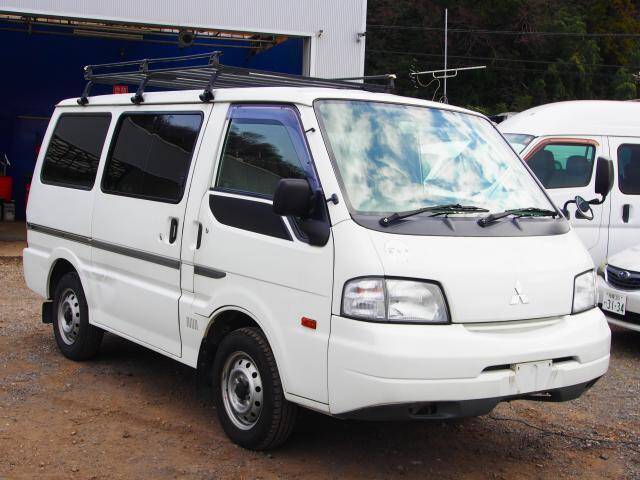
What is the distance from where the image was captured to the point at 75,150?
6.71 metres

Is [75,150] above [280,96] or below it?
below

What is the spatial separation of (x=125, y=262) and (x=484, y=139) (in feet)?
8.57

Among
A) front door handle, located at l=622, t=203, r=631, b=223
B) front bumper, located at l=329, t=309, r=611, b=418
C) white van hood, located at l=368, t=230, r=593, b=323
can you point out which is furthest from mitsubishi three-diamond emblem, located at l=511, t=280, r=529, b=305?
front door handle, located at l=622, t=203, r=631, b=223

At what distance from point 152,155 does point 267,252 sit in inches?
63.6

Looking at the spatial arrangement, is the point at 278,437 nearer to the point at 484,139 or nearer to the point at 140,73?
the point at 484,139

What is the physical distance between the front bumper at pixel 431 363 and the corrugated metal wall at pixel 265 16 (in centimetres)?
1181

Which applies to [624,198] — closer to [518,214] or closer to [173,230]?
[518,214]

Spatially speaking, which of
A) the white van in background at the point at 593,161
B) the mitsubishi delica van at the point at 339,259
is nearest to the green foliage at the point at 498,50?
the white van in background at the point at 593,161

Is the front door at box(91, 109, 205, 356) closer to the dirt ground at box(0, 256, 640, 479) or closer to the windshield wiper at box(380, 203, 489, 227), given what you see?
the dirt ground at box(0, 256, 640, 479)

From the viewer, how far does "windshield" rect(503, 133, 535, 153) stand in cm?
908

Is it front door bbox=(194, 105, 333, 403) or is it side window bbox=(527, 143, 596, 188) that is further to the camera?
side window bbox=(527, 143, 596, 188)

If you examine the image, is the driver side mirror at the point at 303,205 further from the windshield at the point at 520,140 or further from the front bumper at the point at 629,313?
the windshield at the point at 520,140

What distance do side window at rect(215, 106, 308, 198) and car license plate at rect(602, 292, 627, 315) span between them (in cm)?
434

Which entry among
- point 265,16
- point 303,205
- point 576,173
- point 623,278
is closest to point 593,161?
point 576,173
